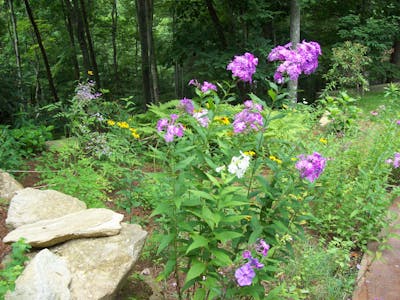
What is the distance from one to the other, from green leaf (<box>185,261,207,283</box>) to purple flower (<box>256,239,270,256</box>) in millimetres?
304

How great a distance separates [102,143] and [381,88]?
11076mm

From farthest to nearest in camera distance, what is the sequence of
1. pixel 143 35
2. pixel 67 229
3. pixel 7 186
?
pixel 143 35
pixel 7 186
pixel 67 229

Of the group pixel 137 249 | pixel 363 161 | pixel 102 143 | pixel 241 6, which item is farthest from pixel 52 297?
pixel 241 6

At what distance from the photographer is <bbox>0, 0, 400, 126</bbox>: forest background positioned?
9078 millimetres

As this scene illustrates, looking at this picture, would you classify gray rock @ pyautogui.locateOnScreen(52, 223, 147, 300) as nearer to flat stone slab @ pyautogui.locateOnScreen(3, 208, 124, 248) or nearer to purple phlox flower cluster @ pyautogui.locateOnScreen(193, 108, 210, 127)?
flat stone slab @ pyautogui.locateOnScreen(3, 208, 124, 248)

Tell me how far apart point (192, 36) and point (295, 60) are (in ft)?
26.8

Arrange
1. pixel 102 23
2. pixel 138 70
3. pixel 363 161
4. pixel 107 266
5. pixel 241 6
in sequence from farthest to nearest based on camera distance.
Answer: pixel 138 70, pixel 102 23, pixel 241 6, pixel 363 161, pixel 107 266

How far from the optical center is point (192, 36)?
988cm

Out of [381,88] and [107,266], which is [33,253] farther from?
[381,88]

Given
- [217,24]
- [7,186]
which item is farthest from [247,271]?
[217,24]

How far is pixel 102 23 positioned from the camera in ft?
49.6

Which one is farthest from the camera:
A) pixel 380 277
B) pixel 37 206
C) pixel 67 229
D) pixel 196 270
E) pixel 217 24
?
pixel 217 24

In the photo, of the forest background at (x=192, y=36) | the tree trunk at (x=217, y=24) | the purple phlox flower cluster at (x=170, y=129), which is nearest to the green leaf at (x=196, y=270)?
the purple phlox flower cluster at (x=170, y=129)

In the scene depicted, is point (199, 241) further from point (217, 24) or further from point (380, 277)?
point (217, 24)
